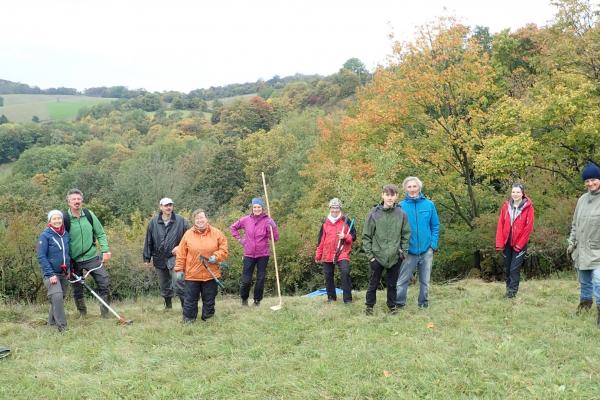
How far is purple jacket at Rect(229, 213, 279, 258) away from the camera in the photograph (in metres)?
7.97

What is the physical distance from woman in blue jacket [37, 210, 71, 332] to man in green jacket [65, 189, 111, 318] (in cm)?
25

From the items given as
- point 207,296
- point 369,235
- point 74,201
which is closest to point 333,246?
point 369,235

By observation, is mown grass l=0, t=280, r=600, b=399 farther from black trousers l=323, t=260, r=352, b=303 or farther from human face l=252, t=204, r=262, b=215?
human face l=252, t=204, r=262, b=215

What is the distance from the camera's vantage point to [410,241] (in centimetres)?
705

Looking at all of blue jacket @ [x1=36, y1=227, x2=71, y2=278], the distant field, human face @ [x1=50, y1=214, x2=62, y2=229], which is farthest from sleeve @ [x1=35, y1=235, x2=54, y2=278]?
the distant field

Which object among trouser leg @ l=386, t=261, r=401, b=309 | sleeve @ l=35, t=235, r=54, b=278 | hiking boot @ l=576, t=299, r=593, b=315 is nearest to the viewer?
hiking boot @ l=576, t=299, r=593, b=315

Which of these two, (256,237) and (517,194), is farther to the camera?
(256,237)

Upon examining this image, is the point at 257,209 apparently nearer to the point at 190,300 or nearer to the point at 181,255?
the point at 181,255

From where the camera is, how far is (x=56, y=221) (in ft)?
23.2

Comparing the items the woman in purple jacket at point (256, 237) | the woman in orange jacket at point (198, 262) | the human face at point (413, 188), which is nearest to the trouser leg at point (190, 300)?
the woman in orange jacket at point (198, 262)

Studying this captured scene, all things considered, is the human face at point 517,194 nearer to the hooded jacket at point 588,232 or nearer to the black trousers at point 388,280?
the hooded jacket at point 588,232

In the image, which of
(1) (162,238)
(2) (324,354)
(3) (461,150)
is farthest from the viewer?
(3) (461,150)

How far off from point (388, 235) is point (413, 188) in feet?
2.71

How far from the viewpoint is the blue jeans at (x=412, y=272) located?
23.4 feet
